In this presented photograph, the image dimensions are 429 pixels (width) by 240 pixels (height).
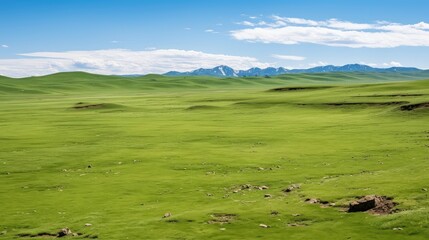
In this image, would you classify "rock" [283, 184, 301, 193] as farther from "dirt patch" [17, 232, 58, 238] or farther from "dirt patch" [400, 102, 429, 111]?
"dirt patch" [400, 102, 429, 111]

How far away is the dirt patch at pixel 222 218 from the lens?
990 inches

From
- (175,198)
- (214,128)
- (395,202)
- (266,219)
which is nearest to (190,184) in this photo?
(175,198)

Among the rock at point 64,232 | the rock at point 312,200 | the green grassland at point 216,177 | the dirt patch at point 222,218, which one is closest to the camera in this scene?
the green grassland at point 216,177

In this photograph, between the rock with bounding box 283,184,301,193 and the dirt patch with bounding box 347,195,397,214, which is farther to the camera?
the rock with bounding box 283,184,301,193

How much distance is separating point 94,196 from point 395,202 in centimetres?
1751

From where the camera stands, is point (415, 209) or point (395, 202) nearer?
point (415, 209)

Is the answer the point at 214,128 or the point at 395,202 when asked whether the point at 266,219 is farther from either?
the point at 214,128

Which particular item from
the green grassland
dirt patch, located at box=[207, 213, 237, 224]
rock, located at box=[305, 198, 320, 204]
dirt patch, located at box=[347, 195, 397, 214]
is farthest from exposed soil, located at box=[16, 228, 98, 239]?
dirt patch, located at box=[347, 195, 397, 214]

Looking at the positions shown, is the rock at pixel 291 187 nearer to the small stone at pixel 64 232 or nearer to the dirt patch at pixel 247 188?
the dirt patch at pixel 247 188

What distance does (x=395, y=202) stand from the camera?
26.1 meters

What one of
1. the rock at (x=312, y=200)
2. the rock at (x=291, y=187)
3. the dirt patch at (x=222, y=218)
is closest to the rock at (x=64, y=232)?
the dirt patch at (x=222, y=218)

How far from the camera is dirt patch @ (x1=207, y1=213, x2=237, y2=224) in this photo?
25138 mm

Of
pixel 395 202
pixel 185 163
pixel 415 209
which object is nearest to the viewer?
pixel 415 209

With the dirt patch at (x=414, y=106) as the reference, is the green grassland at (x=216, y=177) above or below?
below
